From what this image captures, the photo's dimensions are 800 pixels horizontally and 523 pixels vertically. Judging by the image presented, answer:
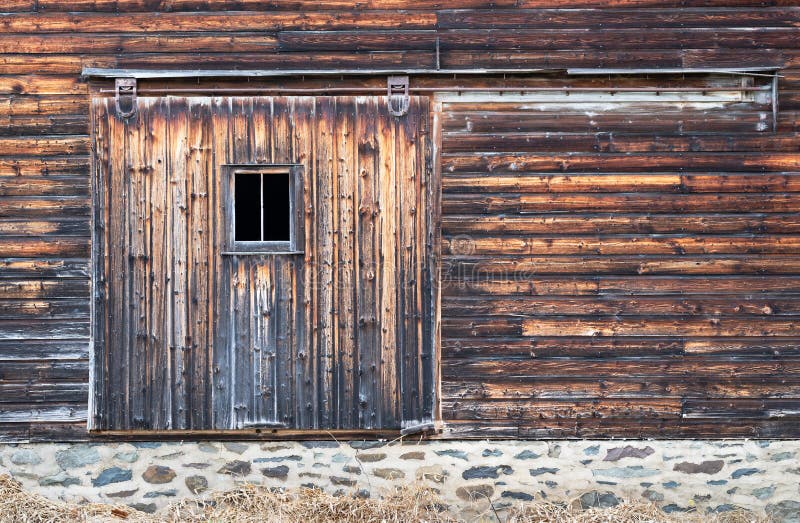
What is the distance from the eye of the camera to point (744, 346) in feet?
24.5

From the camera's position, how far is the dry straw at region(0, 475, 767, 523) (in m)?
7.25

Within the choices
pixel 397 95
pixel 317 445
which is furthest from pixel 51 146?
pixel 317 445

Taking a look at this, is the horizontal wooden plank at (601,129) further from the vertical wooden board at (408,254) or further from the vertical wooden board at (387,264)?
the vertical wooden board at (387,264)

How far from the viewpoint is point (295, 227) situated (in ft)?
24.3

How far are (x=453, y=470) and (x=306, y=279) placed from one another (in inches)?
72.2

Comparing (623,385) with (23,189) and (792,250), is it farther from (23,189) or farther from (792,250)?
(23,189)

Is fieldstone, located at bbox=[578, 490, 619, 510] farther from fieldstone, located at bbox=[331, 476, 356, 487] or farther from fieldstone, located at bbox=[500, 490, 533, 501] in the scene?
fieldstone, located at bbox=[331, 476, 356, 487]

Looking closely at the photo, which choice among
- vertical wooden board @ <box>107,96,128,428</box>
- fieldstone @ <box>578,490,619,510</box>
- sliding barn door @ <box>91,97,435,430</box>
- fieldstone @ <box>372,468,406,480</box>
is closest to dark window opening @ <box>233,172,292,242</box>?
sliding barn door @ <box>91,97,435,430</box>

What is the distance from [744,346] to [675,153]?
5.14ft

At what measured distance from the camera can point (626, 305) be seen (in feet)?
24.4

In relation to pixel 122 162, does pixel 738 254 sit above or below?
below

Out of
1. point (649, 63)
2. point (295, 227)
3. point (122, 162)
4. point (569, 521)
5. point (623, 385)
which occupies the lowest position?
point (569, 521)

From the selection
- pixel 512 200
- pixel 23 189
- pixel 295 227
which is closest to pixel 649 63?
pixel 512 200

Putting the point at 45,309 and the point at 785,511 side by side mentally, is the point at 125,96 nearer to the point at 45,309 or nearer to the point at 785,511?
the point at 45,309
